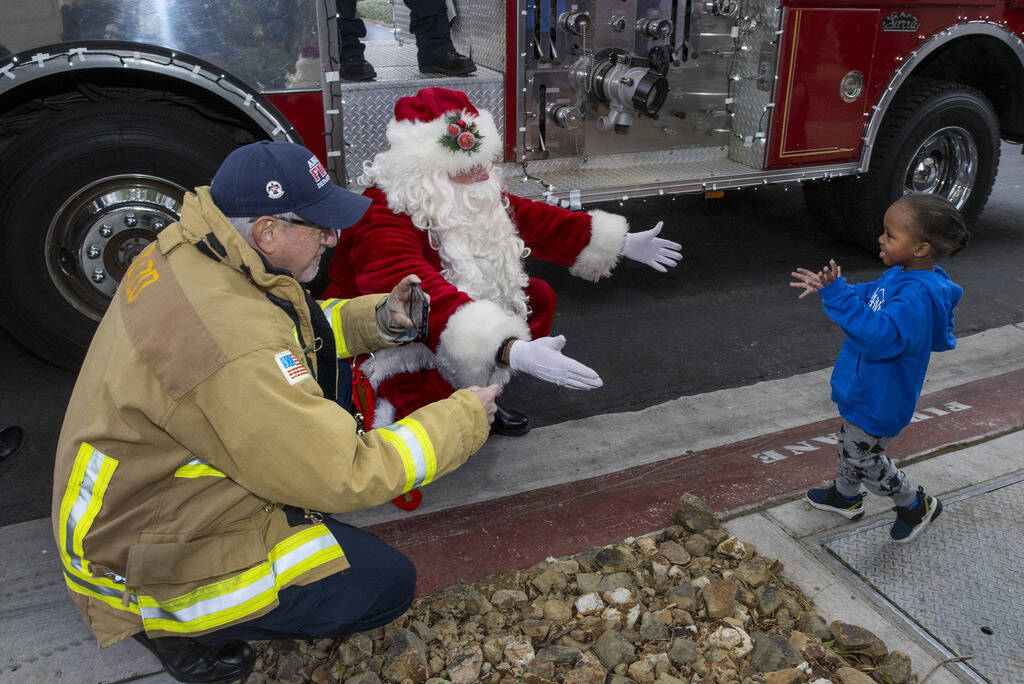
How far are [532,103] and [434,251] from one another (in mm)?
1874

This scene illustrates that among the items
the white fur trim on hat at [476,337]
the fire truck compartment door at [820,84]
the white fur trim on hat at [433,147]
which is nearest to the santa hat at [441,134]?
the white fur trim on hat at [433,147]

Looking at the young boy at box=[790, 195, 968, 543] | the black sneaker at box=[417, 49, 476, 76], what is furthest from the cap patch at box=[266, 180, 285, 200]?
the black sneaker at box=[417, 49, 476, 76]

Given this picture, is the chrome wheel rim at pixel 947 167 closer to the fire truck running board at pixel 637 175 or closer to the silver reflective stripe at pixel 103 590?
the fire truck running board at pixel 637 175

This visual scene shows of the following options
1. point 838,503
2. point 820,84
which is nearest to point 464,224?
point 838,503

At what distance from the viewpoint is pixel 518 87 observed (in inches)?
176

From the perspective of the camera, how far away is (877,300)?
2.46 meters

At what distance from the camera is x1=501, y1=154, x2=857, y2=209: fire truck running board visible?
4.46m

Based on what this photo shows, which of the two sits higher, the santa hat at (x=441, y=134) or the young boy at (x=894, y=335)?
the santa hat at (x=441, y=134)

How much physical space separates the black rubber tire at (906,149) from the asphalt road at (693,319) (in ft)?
0.99

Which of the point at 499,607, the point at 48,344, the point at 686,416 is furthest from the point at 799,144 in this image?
the point at 48,344

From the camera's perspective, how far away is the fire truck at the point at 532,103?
3.37 m

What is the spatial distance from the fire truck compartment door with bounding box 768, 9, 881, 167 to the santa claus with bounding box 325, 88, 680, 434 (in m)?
2.35

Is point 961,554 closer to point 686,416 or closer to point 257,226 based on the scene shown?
point 686,416

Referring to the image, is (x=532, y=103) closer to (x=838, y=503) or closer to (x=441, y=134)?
(x=441, y=134)
